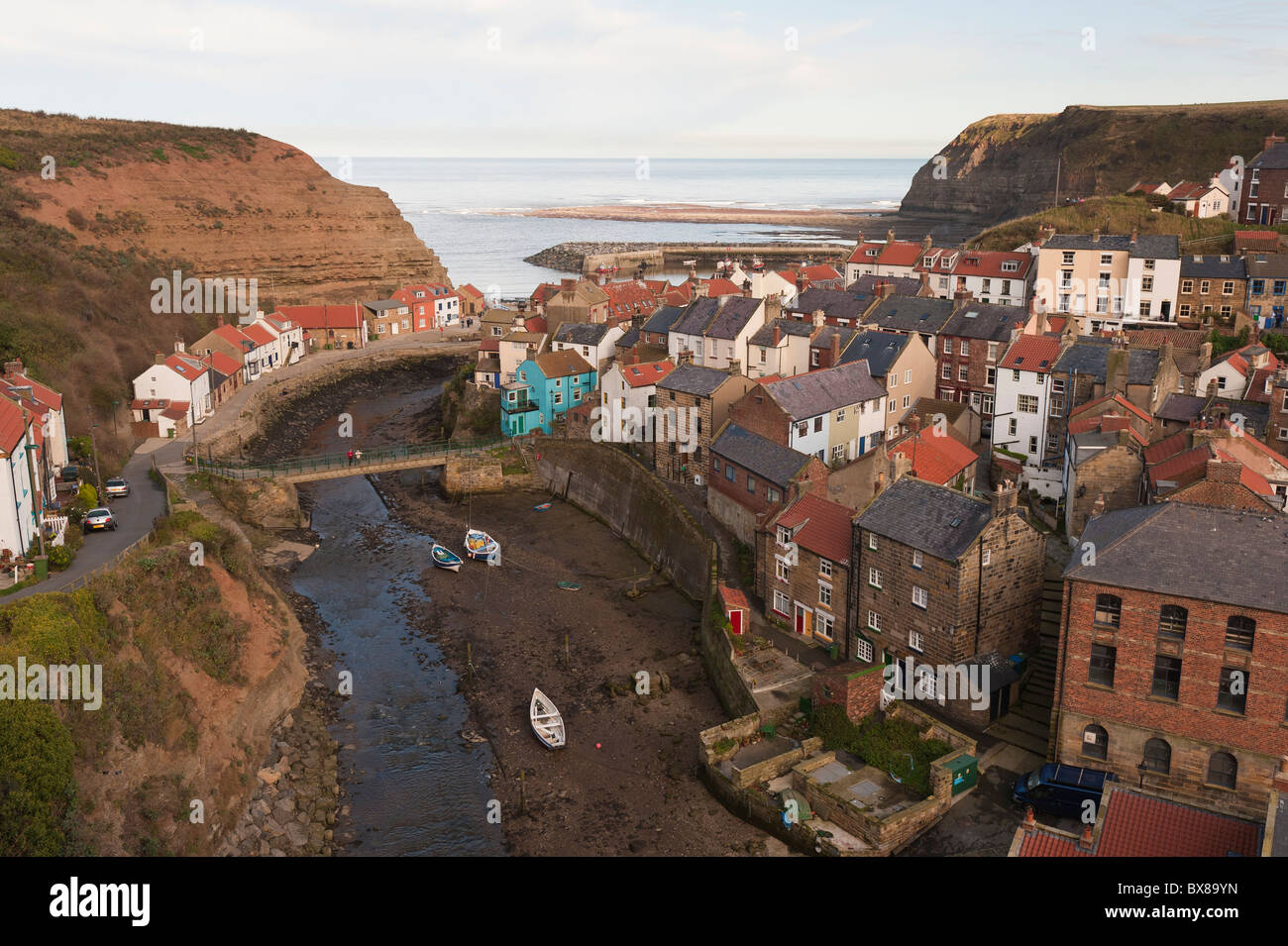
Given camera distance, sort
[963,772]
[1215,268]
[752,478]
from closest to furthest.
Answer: [963,772]
[752,478]
[1215,268]

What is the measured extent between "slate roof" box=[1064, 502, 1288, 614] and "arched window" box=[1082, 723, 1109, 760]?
415 centimetres

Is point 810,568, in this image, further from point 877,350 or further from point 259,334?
point 259,334

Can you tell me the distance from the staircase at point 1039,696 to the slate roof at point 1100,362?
51.7ft

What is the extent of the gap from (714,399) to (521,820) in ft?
82.2

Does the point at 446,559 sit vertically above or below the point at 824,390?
below

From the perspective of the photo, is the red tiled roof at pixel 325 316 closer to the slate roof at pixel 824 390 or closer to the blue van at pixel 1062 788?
the slate roof at pixel 824 390

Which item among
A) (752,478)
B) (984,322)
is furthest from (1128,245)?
(752,478)

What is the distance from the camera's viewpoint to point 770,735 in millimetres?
29547

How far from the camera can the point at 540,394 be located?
59250 mm

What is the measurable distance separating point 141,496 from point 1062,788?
39.1m

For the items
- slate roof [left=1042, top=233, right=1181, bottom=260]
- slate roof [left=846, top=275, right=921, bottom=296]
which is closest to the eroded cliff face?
slate roof [left=846, top=275, right=921, bottom=296]

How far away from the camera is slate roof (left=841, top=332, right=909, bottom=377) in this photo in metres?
51.5

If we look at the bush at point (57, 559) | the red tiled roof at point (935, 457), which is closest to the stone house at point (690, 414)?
the red tiled roof at point (935, 457)

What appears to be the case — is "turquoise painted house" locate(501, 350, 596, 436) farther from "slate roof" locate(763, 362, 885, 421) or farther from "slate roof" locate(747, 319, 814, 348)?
"slate roof" locate(763, 362, 885, 421)
